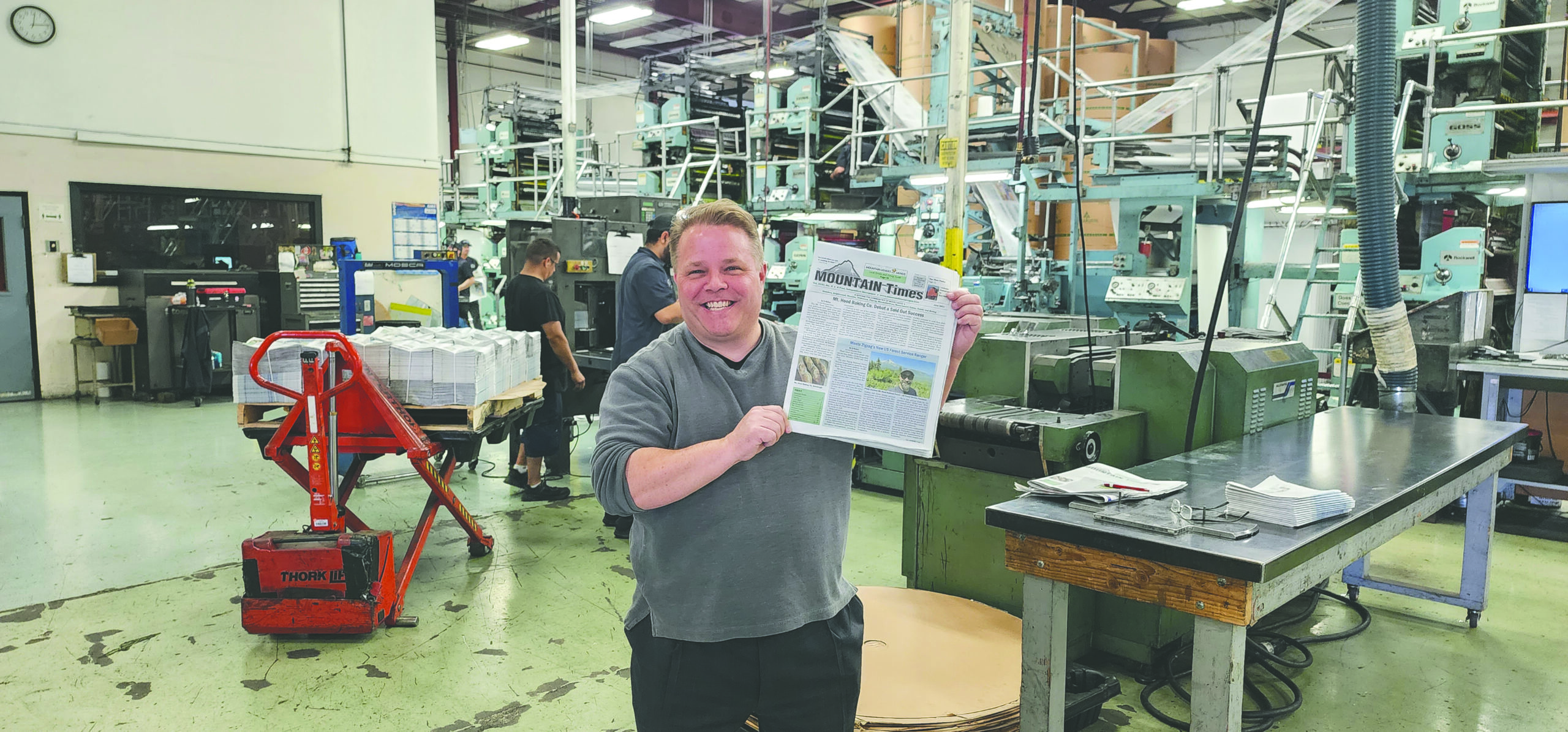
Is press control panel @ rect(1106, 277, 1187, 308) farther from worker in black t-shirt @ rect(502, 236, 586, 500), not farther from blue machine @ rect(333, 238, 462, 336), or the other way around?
blue machine @ rect(333, 238, 462, 336)

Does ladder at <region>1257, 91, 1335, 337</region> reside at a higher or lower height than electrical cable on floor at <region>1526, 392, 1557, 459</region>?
higher

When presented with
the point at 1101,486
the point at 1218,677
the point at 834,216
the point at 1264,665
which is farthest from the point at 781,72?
the point at 1218,677

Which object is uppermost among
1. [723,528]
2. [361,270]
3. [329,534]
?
[361,270]

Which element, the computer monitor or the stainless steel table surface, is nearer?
the stainless steel table surface

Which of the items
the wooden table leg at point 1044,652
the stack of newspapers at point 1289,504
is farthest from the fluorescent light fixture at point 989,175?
the wooden table leg at point 1044,652

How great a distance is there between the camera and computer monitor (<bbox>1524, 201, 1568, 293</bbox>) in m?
5.00

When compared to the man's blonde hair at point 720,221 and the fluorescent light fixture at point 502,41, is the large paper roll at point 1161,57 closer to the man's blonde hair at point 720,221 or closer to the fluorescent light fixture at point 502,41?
the fluorescent light fixture at point 502,41

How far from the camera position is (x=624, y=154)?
1925 cm

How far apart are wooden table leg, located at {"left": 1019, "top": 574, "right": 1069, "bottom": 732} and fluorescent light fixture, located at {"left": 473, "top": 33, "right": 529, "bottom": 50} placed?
14.5 meters

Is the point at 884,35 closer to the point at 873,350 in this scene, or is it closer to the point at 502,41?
the point at 502,41

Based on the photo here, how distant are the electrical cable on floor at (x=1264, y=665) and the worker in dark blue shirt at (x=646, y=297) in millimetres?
2447

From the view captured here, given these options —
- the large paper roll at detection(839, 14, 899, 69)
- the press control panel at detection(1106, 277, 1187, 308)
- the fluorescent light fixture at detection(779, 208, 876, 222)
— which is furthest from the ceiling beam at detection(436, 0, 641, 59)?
the press control panel at detection(1106, 277, 1187, 308)

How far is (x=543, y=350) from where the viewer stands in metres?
5.17

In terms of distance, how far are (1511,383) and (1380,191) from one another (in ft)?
7.50
